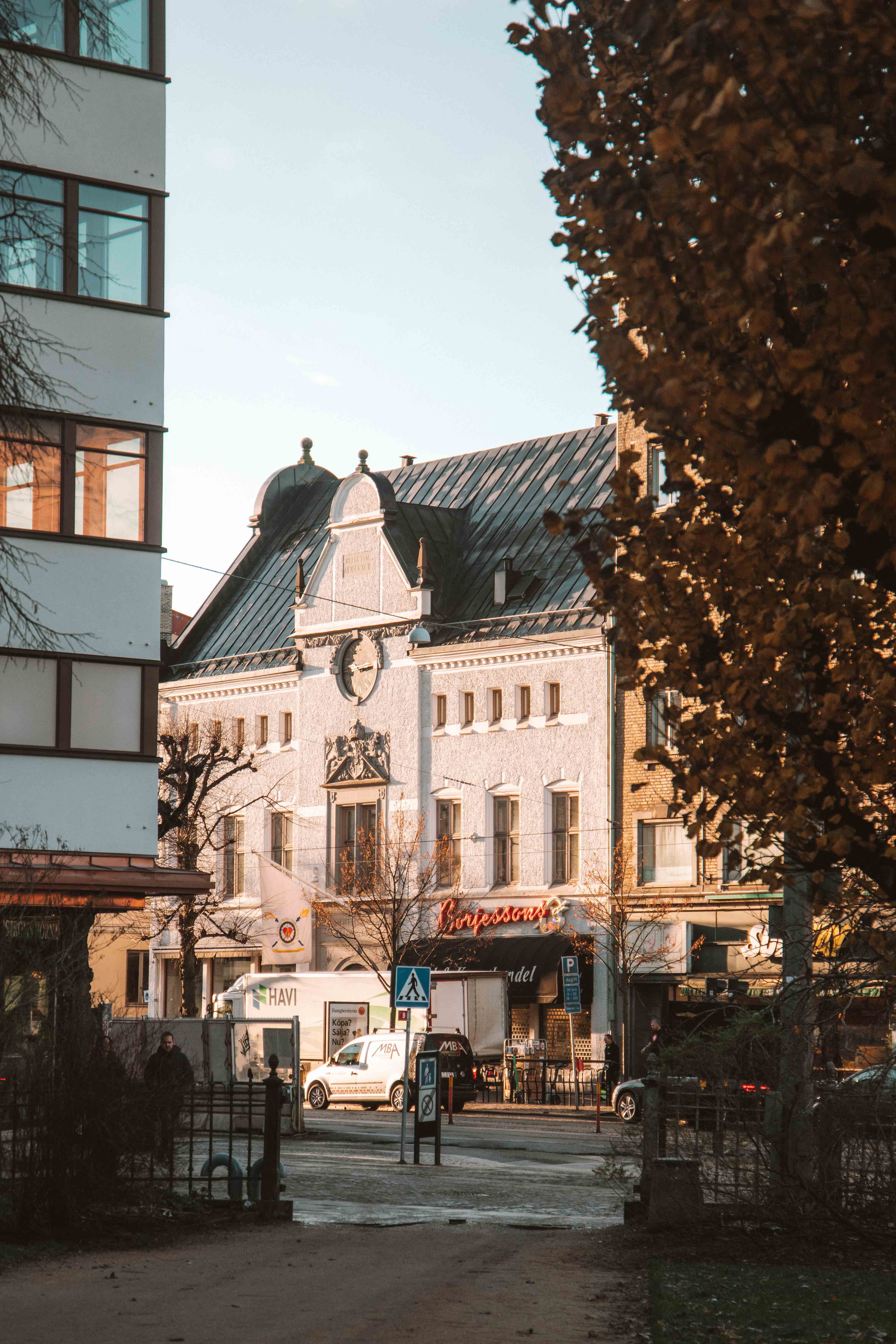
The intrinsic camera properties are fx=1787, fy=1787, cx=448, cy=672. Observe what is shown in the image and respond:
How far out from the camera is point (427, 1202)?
64.5ft

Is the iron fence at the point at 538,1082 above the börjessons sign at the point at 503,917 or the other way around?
the other way around

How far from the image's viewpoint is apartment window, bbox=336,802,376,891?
53.7m

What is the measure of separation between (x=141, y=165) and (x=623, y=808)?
28.1 m

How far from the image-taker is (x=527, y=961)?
4853 centimetres

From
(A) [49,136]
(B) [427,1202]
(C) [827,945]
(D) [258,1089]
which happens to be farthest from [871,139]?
(A) [49,136]

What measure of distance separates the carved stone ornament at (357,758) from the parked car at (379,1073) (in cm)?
1403

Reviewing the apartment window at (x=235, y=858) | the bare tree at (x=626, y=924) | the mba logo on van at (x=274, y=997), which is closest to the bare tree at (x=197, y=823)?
the apartment window at (x=235, y=858)

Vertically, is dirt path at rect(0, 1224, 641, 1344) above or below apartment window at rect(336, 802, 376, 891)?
below

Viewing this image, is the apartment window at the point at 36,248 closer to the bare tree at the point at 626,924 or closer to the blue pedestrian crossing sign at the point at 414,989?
the blue pedestrian crossing sign at the point at 414,989

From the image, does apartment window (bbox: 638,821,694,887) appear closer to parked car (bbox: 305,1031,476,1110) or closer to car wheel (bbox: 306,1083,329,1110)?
parked car (bbox: 305,1031,476,1110)

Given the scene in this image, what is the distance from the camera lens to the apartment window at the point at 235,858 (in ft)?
193

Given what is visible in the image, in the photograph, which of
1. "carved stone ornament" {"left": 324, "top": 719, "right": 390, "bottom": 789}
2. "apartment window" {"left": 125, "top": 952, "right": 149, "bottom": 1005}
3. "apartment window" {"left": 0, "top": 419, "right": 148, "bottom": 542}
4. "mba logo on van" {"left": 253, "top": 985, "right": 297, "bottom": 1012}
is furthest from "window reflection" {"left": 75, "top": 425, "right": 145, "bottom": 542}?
"apartment window" {"left": 125, "top": 952, "right": 149, "bottom": 1005}

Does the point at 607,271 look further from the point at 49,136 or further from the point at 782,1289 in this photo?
the point at 49,136

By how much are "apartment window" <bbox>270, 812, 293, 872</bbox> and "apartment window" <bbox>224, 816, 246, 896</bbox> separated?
121 cm
